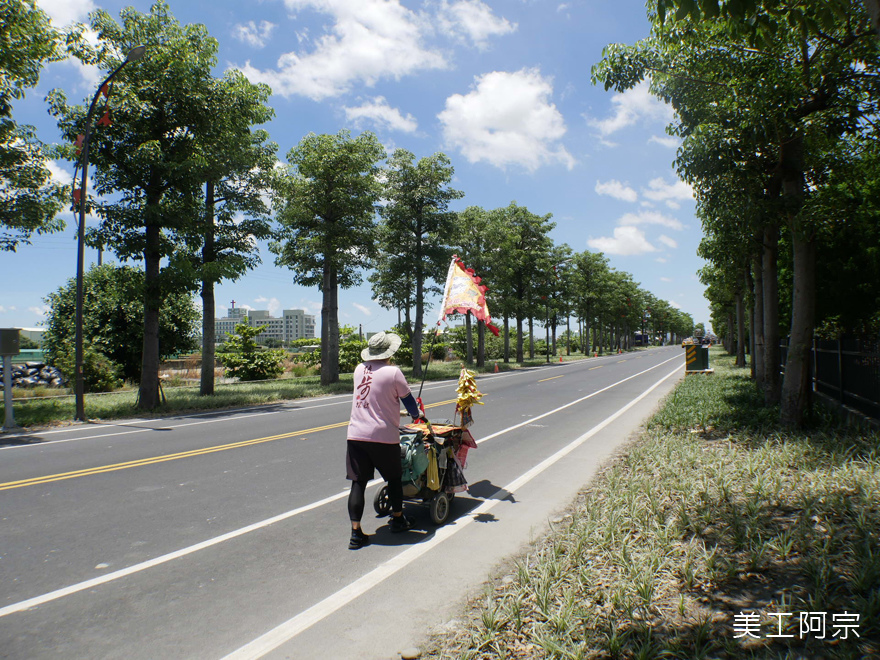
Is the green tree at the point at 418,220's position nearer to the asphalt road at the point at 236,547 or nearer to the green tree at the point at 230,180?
the green tree at the point at 230,180

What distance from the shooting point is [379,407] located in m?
5.01

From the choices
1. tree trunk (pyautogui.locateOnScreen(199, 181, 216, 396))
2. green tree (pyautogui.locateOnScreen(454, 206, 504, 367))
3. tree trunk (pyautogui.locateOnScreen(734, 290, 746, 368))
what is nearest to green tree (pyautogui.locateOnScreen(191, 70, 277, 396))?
tree trunk (pyautogui.locateOnScreen(199, 181, 216, 396))

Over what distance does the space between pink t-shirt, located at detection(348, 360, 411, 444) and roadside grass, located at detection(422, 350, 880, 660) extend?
1.59 metres

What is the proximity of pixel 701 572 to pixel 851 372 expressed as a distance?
8350mm

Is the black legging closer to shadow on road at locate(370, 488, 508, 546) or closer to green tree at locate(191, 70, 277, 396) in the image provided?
shadow on road at locate(370, 488, 508, 546)

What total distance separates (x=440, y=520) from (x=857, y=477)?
4342mm

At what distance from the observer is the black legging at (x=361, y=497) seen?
4.96 metres

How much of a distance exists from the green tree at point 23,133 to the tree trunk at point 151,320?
7.83 ft

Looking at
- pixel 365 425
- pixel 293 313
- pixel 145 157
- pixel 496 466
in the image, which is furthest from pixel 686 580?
pixel 293 313

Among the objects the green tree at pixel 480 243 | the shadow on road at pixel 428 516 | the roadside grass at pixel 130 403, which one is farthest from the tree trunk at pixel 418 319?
the shadow on road at pixel 428 516

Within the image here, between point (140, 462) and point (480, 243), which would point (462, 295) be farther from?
point (480, 243)

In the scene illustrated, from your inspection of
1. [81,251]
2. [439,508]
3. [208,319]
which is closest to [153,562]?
[439,508]

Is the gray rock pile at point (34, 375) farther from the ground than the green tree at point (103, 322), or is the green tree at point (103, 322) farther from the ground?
the green tree at point (103, 322)

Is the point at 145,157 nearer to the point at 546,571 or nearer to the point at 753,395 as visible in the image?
the point at 546,571
